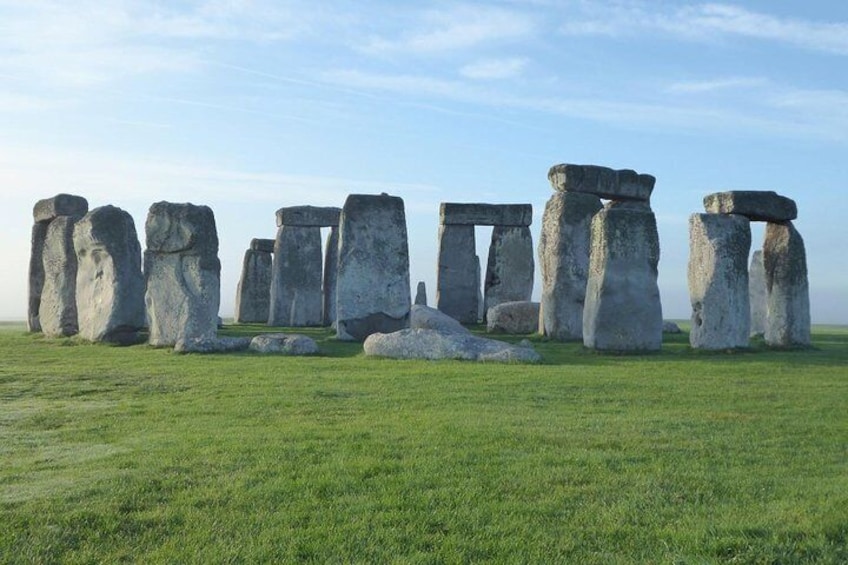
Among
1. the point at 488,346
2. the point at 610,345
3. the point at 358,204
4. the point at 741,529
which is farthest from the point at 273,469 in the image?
the point at 358,204

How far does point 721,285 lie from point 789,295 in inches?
95.4

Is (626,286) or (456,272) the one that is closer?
(626,286)

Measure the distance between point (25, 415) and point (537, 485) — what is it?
204 inches

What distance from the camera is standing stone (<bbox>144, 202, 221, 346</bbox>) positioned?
1526 centimetres

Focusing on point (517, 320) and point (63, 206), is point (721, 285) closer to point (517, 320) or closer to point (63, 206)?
point (517, 320)

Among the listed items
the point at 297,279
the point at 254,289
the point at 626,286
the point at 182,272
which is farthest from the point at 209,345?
the point at 254,289

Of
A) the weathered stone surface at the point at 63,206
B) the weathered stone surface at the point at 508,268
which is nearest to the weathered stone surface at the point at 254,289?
the weathered stone surface at the point at 508,268

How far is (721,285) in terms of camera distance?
49.0ft

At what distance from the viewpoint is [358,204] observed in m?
17.7

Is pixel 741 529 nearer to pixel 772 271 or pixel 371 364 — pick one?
pixel 371 364

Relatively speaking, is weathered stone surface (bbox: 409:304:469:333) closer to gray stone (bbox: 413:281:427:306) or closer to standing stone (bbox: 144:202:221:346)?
standing stone (bbox: 144:202:221:346)

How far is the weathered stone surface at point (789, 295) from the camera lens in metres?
16.5

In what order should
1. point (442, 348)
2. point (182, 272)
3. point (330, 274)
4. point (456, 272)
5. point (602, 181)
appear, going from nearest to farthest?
point (442, 348) → point (182, 272) → point (602, 181) → point (330, 274) → point (456, 272)

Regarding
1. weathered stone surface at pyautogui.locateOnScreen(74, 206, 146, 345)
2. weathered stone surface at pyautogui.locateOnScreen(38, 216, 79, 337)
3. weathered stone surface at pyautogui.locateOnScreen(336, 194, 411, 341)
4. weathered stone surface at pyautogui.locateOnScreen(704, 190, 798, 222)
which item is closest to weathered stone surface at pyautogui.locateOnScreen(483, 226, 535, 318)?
weathered stone surface at pyautogui.locateOnScreen(336, 194, 411, 341)
